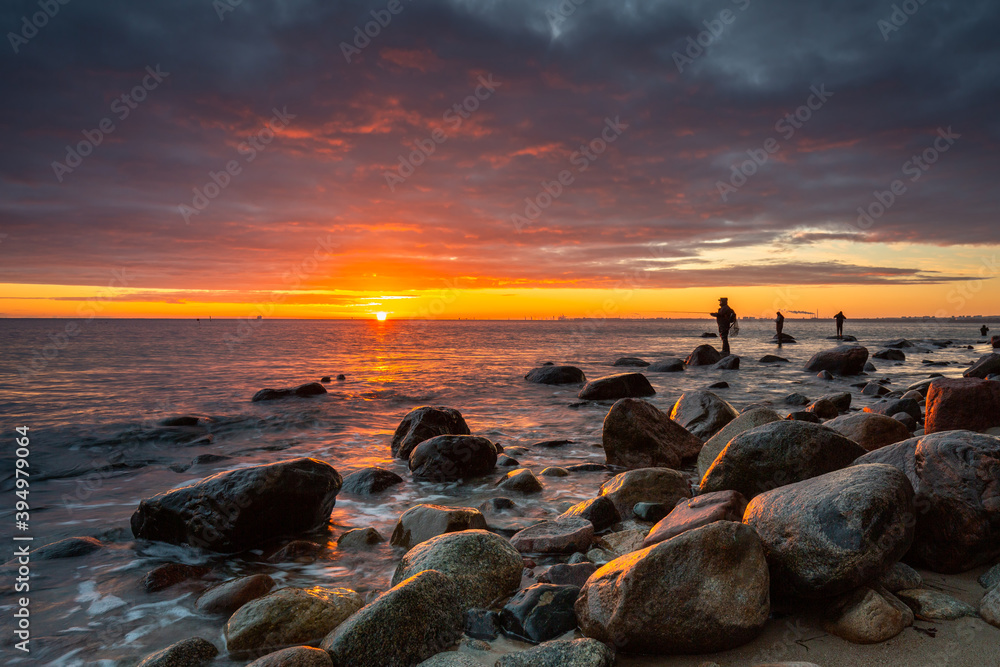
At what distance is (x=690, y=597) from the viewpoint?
3.28 m

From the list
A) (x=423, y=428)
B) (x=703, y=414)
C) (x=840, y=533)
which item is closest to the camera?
(x=840, y=533)

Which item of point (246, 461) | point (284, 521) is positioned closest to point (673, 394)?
point (246, 461)

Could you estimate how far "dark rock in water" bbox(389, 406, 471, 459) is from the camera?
10141 millimetres

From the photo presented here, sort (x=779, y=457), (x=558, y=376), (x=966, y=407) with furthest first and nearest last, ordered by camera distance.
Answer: (x=558, y=376) < (x=966, y=407) < (x=779, y=457)

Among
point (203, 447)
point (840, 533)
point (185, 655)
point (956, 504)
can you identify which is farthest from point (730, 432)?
point (203, 447)

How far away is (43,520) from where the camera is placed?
727cm

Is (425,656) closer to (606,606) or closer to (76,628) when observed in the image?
(606,606)

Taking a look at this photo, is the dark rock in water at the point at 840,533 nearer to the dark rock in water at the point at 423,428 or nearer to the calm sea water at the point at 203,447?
the calm sea water at the point at 203,447

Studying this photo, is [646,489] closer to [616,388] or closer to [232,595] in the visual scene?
[232,595]

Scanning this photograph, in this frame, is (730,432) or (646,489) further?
(730,432)

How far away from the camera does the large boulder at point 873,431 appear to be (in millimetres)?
6570

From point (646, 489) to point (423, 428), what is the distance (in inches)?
206

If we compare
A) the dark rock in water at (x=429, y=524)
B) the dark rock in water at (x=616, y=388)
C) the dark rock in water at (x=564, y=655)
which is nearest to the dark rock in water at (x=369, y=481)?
the dark rock in water at (x=429, y=524)

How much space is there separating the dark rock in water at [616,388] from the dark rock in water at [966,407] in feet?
29.5
